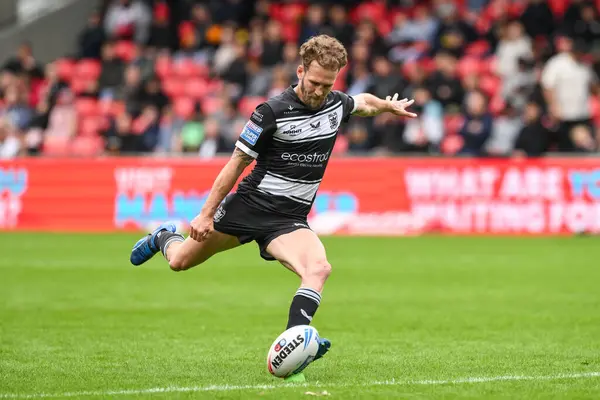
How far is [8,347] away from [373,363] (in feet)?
9.63

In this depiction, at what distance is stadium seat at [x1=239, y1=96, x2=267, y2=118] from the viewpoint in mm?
23808

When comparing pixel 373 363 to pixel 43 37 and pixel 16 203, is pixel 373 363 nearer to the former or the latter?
pixel 16 203

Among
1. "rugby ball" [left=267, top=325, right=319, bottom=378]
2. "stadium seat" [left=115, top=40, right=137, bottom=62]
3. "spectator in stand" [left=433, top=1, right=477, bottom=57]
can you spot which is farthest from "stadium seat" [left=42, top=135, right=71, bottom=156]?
"rugby ball" [left=267, top=325, right=319, bottom=378]

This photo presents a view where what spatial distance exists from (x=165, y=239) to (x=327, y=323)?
7.05ft

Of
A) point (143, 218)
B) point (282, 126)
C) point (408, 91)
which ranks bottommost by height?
point (143, 218)

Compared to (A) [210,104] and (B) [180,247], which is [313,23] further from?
(B) [180,247]

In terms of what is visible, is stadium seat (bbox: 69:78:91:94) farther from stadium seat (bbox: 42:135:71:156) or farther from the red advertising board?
the red advertising board

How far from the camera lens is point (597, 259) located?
16.0 metres

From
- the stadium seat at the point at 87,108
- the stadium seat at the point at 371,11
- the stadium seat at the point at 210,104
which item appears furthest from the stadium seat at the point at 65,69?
the stadium seat at the point at 371,11

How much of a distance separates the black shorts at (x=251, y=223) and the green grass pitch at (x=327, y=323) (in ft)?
3.01

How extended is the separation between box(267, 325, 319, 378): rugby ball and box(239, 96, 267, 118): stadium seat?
1689cm

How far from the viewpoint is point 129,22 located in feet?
90.5

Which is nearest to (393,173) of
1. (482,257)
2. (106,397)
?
(482,257)

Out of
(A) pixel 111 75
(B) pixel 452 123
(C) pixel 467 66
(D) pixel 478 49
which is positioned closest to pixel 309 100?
(B) pixel 452 123
